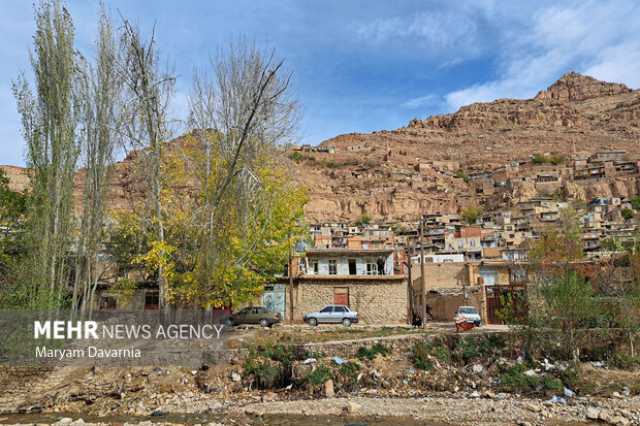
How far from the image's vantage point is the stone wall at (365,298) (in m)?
29.5

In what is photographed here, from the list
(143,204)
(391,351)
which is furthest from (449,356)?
(143,204)

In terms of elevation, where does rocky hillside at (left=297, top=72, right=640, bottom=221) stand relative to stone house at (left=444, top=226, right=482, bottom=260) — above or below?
above

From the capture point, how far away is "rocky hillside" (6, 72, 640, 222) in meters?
111

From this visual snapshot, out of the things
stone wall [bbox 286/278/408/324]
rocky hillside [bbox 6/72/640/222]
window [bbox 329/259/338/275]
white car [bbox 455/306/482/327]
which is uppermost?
rocky hillside [bbox 6/72/640/222]

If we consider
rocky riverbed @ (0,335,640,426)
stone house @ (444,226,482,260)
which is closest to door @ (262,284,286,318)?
rocky riverbed @ (0,335,640,426)

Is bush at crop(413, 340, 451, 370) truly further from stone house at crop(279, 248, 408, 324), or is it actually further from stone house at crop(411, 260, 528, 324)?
stone house at crop(411, 260, 528, 324)

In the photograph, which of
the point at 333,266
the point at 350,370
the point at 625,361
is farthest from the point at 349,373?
the point at 333,266

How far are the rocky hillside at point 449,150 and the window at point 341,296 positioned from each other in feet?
224

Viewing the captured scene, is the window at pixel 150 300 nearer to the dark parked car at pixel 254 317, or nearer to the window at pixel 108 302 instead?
the window at pixel 108 302

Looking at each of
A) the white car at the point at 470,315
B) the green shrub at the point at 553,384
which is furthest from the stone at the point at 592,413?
the white car at the point at 470,315

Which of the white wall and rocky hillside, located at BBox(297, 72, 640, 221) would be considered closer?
the white wall

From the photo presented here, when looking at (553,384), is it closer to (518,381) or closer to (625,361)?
(518,381)

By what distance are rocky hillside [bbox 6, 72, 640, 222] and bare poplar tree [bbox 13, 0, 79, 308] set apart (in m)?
80.5

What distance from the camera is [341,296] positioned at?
97.6 feet
